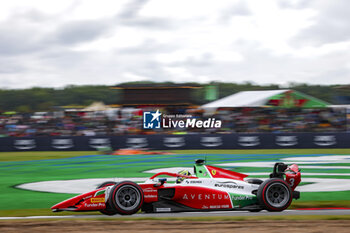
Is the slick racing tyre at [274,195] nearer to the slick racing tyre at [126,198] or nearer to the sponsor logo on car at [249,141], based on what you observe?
the slick racing tyre at [126,198]

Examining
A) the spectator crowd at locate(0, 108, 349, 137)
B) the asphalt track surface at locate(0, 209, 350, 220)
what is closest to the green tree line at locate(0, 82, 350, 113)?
the spectator crowd at locate(0, 108, 349, 137)

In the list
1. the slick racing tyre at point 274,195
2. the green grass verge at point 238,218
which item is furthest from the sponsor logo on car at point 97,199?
the slick racing tyre at point 274,195

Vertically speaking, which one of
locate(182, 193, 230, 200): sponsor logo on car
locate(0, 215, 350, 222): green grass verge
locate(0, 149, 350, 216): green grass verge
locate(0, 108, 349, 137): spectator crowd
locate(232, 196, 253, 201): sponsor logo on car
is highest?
locate(0, 108, 349, 137): spectator crowd

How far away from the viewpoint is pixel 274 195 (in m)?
7.60

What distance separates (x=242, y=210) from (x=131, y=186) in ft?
5.79

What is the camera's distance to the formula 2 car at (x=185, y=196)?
712 cm

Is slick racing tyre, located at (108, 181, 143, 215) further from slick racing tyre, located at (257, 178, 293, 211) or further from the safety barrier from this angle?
the safety barrier

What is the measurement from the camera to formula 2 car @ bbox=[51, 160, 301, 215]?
712cm

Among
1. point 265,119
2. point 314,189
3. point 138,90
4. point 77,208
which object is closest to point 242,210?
point 77,208

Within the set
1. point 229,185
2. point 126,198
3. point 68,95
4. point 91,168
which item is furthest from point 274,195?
point 68,95

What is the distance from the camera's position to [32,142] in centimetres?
2277

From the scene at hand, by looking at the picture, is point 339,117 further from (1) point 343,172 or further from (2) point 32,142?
(2) point 32,142

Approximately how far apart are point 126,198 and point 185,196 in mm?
891

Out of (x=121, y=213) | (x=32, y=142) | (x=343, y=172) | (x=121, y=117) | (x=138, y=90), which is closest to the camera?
(x=121, y=213)
